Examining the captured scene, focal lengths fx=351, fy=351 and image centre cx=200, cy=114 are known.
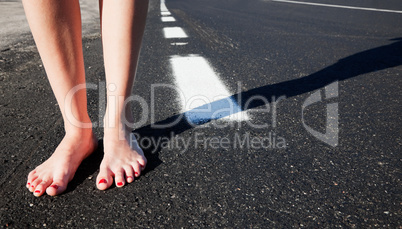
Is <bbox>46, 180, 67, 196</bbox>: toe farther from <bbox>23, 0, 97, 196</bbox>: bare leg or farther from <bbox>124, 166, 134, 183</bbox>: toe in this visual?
<bbox>124, 166, 134, 183</bbox>: toe

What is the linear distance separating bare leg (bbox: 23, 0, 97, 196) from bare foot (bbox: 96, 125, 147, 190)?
136 millimetres

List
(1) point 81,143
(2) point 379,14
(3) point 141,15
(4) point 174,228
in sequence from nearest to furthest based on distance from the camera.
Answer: (4) point 174,228 → (3) point 141,15 → (1) point 81,143 → (2) point 379,14

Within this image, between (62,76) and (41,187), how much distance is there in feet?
1.67

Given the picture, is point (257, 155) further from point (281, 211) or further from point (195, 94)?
point (195, 94)

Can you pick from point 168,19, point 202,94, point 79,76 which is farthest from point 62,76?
point 168,19

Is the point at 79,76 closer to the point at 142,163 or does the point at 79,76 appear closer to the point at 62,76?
the point at 62,76

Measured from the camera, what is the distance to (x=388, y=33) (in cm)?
506

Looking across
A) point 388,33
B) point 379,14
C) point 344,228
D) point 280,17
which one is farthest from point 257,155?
point 379,14

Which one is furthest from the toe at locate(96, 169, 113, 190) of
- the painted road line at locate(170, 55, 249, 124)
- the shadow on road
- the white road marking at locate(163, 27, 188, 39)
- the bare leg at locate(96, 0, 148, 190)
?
the white road marking at locate(163, 27, 188, 39)

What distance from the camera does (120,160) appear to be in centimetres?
171

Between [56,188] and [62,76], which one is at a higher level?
[62,76]

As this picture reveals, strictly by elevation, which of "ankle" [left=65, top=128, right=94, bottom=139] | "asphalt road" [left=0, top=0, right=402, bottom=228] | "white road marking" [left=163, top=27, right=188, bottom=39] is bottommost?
"asphalt road" [left=0, top=0, right=402, bottom=228]

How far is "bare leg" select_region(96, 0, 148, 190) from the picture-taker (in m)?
1.58

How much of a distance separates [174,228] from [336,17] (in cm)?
620
